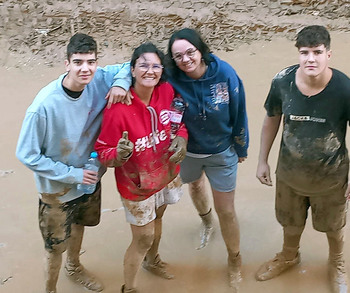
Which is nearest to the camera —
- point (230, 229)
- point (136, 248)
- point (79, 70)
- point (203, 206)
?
point (79, 70)

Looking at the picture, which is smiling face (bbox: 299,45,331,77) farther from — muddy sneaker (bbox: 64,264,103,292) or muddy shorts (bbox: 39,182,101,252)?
muddy sneaker (bbox: 64,264,103,292)

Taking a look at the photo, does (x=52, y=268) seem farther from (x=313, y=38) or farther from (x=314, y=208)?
(x=313, y=38)

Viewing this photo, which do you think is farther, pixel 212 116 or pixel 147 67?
pixel 212 116

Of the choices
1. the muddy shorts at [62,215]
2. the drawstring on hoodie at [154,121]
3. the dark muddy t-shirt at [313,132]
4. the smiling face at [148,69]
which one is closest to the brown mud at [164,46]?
the muddy shorts at [62,215]

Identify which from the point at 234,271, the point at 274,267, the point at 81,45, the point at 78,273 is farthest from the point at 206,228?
the point at 81,45

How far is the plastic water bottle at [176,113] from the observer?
7.77ft

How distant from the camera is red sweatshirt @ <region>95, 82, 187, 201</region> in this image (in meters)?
2.21

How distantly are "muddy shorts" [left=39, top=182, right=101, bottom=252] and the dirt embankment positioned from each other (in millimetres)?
Result: 3427

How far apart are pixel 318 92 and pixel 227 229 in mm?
912

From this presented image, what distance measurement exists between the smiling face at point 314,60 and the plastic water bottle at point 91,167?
40.1 inches

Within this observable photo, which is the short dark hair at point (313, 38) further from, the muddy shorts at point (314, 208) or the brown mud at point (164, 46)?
the brown mud at point (164, 46)

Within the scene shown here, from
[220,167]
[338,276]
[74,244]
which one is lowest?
[338,276]

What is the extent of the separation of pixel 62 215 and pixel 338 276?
1520 millimetres

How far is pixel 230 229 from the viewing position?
2.71 meters
